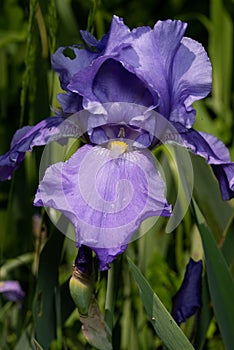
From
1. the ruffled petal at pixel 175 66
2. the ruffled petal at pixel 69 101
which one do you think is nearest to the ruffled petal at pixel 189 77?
the ruffled petal at pixel 175 66

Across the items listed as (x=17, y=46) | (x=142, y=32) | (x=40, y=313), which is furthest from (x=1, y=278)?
(x=17, y=46)

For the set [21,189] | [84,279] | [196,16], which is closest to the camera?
[84,279]

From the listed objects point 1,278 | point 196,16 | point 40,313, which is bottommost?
point 1,278

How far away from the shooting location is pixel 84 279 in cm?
76

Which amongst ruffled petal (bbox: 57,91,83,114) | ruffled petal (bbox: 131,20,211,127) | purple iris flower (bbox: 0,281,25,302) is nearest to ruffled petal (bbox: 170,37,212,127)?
ruffled petal (bbox: 131,20,211,127)

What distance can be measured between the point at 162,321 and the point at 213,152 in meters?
0.21

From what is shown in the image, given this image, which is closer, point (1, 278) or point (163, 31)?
point (163, 31)

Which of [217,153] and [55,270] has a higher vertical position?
[217,153]

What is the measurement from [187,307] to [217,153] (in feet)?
0.61

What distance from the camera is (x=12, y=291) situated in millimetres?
1069

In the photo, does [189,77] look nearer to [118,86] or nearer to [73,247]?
[118,86]

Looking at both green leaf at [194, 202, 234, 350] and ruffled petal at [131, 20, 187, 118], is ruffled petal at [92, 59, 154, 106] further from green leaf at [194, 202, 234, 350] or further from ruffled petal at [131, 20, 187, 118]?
green leaf at [194, 202, 234, 350]

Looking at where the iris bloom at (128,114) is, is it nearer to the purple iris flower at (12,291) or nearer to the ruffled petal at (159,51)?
the ruffled petal at (159,51)

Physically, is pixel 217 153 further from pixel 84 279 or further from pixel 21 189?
pixel 21 189
